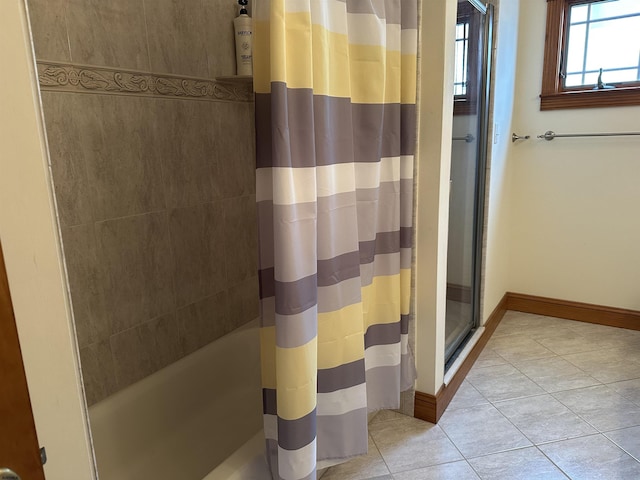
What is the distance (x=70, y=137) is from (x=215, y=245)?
747mm

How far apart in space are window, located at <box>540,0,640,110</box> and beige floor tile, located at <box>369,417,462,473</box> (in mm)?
2057

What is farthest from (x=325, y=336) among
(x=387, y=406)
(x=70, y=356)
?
(x=70, y=356)

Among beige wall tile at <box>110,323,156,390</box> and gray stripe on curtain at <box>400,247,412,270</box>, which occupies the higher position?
gray stripe on curtain at <box>400,247,412,270</box>

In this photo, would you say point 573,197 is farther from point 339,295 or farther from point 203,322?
point 203,322

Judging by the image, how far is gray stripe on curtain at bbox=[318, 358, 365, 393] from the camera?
4.42ft

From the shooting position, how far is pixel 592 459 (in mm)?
1692

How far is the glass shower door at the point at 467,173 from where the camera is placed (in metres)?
2.08

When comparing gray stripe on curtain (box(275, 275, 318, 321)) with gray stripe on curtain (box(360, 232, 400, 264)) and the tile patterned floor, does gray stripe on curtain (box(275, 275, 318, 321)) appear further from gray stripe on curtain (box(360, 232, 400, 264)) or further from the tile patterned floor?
the tile patterned floor

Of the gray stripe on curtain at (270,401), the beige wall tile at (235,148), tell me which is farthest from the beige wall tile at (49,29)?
the gray stripe on curtain at (270,401)

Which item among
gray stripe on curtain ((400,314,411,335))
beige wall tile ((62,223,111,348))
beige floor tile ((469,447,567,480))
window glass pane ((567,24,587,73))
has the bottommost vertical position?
beige floor tile ((469,447,567,480))

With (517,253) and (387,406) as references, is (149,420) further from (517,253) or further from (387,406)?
(517,253)

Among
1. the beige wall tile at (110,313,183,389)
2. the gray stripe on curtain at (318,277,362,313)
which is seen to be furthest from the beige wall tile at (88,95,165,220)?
the gray stripe on curtain at (318,277,362,313)

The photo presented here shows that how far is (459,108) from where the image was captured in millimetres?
2051

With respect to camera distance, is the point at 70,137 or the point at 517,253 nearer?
the point at 70,137
